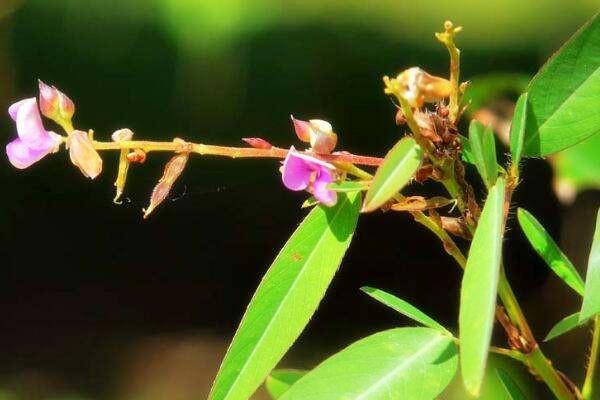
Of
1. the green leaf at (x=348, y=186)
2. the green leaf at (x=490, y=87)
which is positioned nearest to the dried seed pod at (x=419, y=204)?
the green leaf at (x=348, y=186)

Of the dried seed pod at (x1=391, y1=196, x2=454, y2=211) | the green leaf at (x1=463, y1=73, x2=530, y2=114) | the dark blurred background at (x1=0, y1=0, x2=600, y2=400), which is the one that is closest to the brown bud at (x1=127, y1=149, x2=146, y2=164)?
the dried seed pod at (x1=391, y1=196, x2=454, y2=211)

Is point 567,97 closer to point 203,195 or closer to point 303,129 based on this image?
point 303,129

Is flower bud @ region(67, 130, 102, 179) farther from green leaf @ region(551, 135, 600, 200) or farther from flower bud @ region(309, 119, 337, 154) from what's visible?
green leaf @ region(551, 135, 600, 200)

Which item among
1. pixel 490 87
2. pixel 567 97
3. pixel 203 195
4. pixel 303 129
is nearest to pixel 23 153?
pixel 303 129

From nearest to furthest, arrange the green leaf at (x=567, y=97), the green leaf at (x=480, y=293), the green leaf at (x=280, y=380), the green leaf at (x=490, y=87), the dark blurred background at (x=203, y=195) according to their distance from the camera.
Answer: the green leaf at (x=480, y=293) < the green leaf at (x=567, y=97) < the green leaf at (x=280, y=380) < the green leaf at (x=490, y=87) < the dark blurred background at (x=203, y=195)

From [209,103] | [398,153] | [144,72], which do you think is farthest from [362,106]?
[398,153]

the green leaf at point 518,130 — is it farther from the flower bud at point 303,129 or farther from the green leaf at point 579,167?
the green leaf at point 579,167

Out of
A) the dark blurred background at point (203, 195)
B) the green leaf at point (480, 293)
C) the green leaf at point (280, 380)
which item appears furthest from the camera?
the dark blurred background at point (203, 195)
